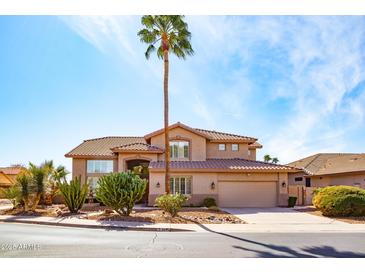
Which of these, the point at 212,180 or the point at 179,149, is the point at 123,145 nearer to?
the point at 179,149

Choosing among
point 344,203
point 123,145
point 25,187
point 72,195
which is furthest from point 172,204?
point 123,145

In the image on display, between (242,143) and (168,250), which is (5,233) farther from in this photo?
→ (242,143)

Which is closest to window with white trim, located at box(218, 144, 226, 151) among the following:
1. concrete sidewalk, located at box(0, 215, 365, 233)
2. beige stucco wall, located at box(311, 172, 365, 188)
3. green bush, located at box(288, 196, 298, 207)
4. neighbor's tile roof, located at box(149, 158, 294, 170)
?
neighbor's tile roof, located at box(149, 158, 294, 170)

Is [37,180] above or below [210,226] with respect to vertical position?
above

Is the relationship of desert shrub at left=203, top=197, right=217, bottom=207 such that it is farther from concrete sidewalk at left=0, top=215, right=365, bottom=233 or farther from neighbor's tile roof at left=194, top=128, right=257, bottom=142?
concrete sidewalk at left=0, top=215, right=365, bottom=233

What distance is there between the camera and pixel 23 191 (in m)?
18.9

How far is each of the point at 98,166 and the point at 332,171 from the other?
22824 millimetres

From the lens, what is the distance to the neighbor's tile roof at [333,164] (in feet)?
98.7

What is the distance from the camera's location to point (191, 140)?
28.2 metres

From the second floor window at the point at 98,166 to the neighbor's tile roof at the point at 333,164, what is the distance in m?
21.6

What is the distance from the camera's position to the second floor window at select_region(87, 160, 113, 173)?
28.5 m

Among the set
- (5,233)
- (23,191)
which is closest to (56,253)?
(5,233)

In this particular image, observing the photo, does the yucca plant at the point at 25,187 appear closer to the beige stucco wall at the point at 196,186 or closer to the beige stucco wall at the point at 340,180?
the beige stucco wall at the point at 196,186
